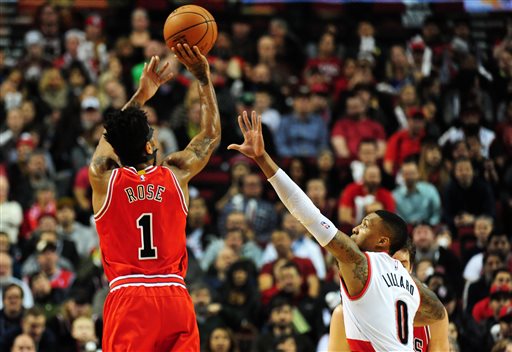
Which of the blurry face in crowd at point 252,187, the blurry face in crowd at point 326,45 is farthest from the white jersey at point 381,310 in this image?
the blurry face in crowd at point 326,45

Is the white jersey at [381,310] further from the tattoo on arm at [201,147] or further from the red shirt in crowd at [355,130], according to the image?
the red shirt in crowd at [355,130]

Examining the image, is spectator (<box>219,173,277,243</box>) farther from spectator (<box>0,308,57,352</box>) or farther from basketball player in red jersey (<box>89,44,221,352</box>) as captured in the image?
basketball player in red jersey (<box>89,44,221,352</box>)

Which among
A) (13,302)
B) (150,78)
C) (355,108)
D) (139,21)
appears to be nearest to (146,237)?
(150,78)

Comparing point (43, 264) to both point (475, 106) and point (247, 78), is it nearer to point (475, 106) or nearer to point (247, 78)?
point (247, 78)

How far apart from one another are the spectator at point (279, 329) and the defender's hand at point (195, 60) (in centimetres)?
490

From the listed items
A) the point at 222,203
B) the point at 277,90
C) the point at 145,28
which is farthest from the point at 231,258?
the point at 145,28

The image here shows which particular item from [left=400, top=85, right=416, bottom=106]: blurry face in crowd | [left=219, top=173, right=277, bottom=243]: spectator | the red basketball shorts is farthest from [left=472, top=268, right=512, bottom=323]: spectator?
the red basketball shorts

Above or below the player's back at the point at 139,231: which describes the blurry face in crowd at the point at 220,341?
below

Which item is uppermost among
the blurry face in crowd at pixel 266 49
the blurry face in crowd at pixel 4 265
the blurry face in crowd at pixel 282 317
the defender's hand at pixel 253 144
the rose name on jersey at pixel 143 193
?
the blurry face in crowd at pixel 266 49

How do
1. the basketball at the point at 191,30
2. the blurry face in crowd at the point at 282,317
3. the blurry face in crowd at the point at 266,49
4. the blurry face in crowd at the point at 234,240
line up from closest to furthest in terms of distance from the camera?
the basketball at the point at 191,30 < the blurry face in crowd at the point at 282,317 < the blurry face in crowd at the point at 234,240 < the blurry face in crowd at the point at 266,49

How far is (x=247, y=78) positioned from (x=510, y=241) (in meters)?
5.59

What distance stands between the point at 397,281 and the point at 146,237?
1558 mm

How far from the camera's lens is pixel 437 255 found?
13.0 metres

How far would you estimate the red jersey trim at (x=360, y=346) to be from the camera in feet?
21.8
